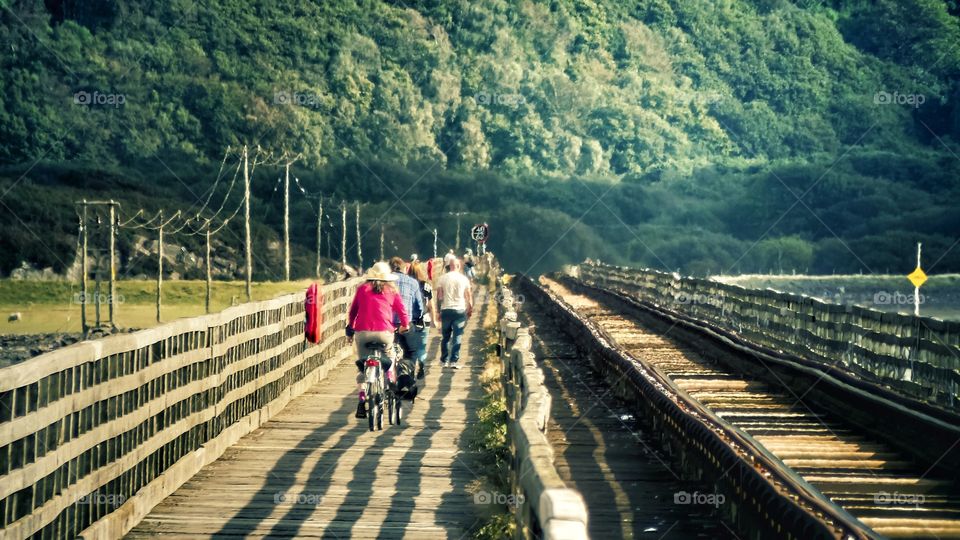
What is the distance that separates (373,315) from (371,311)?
5cm

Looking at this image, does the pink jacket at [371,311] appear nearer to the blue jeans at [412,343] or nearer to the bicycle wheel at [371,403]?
the bicycle wheel at [371,403]

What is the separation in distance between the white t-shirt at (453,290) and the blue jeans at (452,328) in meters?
0.10

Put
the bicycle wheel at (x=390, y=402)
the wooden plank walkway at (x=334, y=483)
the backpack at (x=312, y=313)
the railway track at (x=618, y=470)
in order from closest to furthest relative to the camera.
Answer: the wooden plank walkway at (x=334, y=483), the railway track at (x=618, y=470), the bicycle wheel at (x=390, y=402), the backpack at (x=312, y=313)

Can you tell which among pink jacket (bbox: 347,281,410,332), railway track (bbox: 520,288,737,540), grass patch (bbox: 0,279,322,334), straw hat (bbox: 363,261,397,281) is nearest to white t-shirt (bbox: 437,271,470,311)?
railway track (bbox: 520,288,737,540)

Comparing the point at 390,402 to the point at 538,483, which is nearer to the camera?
the point at 538,483

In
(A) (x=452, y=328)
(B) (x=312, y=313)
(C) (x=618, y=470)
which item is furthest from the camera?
(A) (x=452, y=328)

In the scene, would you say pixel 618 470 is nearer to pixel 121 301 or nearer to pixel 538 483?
pixel 538 483

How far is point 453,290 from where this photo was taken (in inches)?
848

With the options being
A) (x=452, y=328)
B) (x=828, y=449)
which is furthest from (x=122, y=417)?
(x=452, y=328)

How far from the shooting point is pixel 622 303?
151 feet

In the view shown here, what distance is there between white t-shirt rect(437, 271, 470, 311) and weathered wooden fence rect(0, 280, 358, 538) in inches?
218

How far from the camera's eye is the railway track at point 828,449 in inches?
421

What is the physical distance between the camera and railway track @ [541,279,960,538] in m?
Result: 10.7

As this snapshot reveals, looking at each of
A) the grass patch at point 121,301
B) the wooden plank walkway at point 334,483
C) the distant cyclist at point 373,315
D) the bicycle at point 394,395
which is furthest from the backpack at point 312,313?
the grass patch at point 121,301
